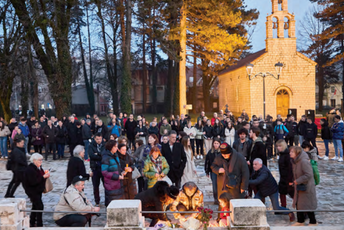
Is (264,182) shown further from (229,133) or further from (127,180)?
(229,133)

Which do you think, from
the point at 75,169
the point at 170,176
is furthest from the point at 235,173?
the point at 75,169

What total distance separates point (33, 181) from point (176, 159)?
3.52 m

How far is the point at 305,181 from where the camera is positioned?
6.54 metres

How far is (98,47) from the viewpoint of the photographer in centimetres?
4156

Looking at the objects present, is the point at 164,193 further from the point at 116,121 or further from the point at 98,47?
the point at 98,47

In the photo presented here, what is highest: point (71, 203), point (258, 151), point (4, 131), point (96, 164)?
point (4, 131)

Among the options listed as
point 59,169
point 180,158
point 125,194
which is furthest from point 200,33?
point 125,194

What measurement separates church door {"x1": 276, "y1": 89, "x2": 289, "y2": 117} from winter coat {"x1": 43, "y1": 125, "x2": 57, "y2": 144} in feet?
73.9

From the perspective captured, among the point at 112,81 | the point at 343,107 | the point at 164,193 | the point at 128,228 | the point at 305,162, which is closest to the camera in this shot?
the point at 128,228

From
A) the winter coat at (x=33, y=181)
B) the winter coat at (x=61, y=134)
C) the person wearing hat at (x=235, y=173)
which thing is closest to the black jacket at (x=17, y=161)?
the winter coat at (x=33, y=181)

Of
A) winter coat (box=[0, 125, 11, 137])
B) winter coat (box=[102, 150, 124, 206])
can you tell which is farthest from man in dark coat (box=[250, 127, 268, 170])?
winter coat (box=[0, 125, 11, 137])

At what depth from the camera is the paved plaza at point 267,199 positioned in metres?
7.44

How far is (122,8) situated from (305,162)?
17.4 m

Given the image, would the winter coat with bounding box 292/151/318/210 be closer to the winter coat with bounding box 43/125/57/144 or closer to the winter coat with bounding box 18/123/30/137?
the winter coat with bounding box 43/125/57/144
